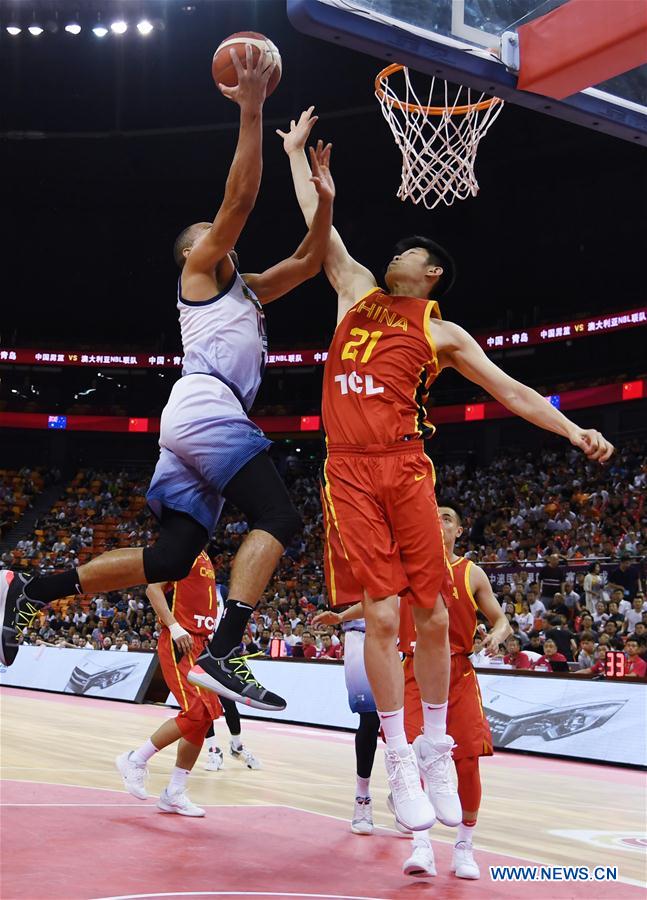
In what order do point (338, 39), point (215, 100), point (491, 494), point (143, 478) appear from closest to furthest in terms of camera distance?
point (338, 39) < point (491, 494) < point (215, 100) < point (143, 478)

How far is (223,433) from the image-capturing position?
421 cm

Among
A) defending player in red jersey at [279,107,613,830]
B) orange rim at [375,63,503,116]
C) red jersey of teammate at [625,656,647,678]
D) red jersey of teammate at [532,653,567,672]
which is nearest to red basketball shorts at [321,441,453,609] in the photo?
defending player in red jersey at [279,107,613,830]

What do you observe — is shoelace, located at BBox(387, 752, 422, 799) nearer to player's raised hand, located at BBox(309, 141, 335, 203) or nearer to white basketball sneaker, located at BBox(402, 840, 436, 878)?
white basketball sneaker, located at BBox(402, 840, 436, 878)

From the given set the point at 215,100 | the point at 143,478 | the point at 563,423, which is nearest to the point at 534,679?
the point at 563,423

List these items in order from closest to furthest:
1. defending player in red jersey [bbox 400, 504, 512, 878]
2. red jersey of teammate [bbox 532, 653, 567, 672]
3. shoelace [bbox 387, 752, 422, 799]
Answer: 1. shoelace [bbox 387, 752, 422, 799]
2. defending player in red jersey [bbox 400, 504, 512, 878]
3. red jersey of teammate [bbox 532, 653, 567, 672]

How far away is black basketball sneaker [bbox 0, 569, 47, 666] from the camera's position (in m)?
4.82

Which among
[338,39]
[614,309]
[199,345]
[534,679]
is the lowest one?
[534,679]

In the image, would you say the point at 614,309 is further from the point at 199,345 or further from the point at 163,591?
the point at 199,345

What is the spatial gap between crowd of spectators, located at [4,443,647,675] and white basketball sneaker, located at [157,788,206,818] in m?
1.67

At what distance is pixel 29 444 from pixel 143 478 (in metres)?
4.73

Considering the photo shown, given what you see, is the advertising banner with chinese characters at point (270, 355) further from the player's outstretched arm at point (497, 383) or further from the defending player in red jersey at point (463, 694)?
the player's outstretched arm at point (497, 383)

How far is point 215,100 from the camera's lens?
26.8 m

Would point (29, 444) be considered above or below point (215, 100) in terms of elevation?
below

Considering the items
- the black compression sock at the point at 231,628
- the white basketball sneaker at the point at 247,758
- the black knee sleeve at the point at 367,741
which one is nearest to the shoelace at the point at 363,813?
the black knee sleeve at the point at 367,741
